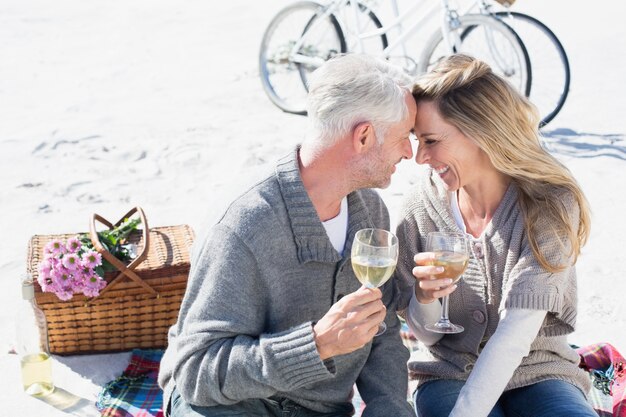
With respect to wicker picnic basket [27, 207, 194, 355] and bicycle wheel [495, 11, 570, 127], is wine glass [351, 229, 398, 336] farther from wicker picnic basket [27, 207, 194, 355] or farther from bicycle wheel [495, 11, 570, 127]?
bicycle wheel [495, 11, 570, 127]

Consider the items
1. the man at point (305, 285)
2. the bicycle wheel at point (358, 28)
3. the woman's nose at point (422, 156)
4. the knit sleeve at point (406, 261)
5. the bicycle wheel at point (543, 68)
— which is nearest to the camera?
the man at point (305, 285)

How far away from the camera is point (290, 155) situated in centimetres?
317

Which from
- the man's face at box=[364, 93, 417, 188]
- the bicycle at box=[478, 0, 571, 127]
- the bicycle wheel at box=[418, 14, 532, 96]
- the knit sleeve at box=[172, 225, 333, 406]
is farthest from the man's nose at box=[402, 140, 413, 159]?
the bicycle at box=[478, 0, 571, 127]

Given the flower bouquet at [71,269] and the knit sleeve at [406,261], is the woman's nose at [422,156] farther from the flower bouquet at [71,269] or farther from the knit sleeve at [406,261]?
the flower bouquet at [71,269]

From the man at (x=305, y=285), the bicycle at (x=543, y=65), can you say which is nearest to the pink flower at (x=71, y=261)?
the man at (x=305, y=285)

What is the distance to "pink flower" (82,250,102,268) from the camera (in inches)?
169

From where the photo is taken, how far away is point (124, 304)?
450cm

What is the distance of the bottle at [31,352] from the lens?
4.28 m

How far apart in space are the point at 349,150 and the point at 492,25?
464cm

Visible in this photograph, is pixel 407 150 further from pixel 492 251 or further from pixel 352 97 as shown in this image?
pixel 492 251

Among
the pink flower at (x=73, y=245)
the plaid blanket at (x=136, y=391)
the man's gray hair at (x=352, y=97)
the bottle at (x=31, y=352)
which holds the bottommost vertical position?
the plaid blanket at (x=136, y=391)

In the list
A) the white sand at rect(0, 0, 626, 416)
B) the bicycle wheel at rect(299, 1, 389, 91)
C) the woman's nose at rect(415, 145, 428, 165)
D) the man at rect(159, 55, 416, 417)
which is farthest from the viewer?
the bicycle wheel at rect(299, 1, 389, 91)

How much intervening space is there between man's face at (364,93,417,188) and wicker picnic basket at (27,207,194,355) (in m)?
1.61

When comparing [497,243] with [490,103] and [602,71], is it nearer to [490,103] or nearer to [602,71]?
[490,103]
